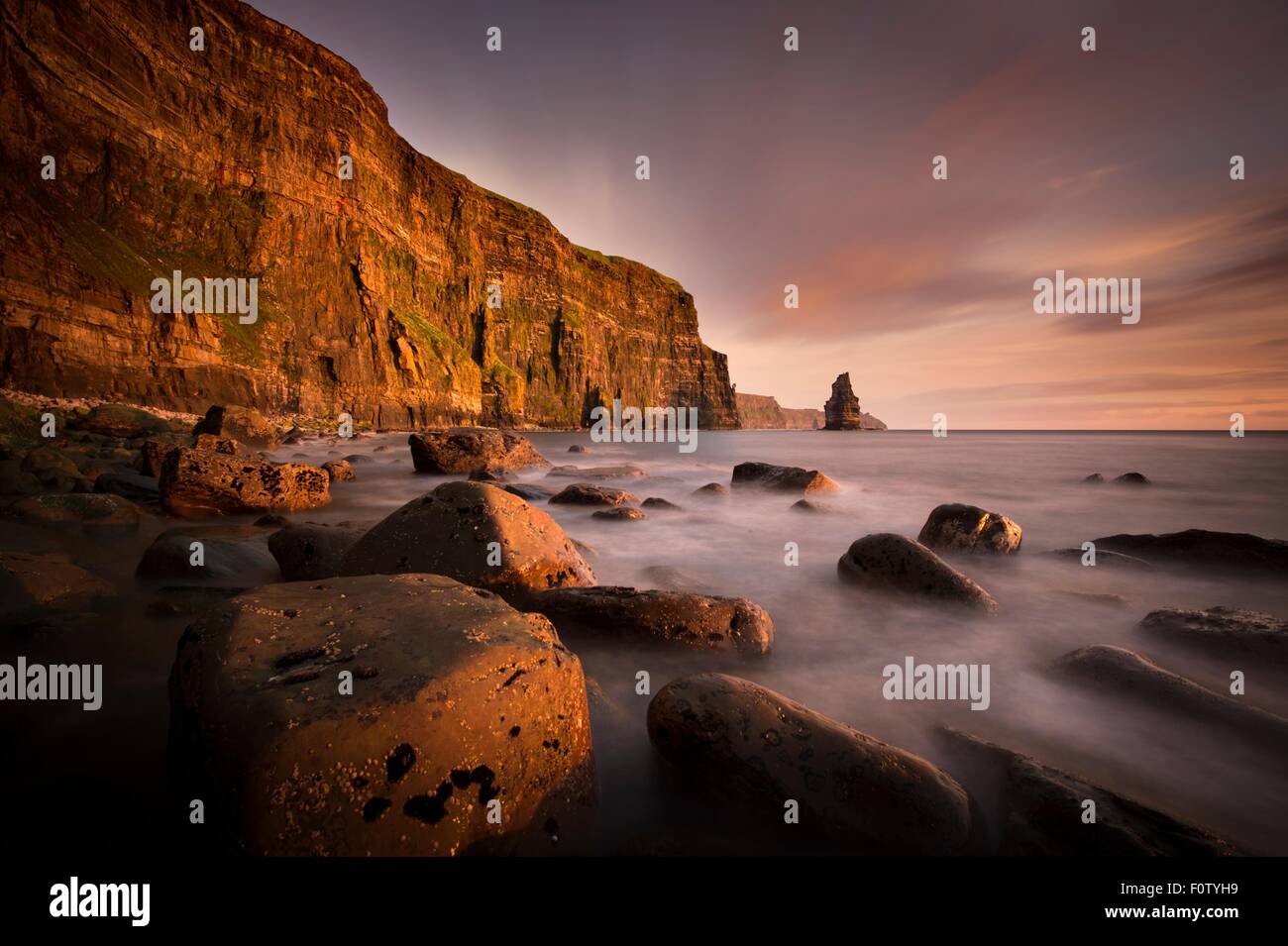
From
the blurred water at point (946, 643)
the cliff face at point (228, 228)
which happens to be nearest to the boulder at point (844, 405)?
the cliff face at point (228, 228)

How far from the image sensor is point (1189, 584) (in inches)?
191

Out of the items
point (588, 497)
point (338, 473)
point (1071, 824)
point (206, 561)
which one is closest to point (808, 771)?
point (1071, 824)

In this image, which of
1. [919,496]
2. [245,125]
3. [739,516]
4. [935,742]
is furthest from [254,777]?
[245,125]

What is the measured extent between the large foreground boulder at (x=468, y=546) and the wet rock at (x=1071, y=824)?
279cm

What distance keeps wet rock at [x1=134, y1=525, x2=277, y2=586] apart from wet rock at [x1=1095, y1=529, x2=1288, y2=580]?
27.5ft

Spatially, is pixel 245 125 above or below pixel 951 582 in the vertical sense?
above

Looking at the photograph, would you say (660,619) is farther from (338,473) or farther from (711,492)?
(338,473)

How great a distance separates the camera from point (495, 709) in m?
1.68

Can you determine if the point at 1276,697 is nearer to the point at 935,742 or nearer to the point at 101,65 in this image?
the point at 935,742

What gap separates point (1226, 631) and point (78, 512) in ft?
32.1

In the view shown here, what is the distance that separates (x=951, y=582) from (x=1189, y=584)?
283cm

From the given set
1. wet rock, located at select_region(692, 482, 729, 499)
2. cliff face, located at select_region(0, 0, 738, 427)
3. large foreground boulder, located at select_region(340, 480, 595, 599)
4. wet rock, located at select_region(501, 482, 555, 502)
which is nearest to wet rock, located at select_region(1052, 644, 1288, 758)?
large foreground boulder, located at select_region(340, 480, 595, 599)
